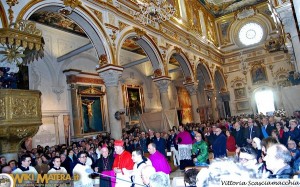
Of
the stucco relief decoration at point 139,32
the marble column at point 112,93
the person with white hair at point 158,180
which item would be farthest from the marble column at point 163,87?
the person with white hair at point 158,180

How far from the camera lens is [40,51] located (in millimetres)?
6203

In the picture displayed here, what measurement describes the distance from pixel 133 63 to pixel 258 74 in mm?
13868

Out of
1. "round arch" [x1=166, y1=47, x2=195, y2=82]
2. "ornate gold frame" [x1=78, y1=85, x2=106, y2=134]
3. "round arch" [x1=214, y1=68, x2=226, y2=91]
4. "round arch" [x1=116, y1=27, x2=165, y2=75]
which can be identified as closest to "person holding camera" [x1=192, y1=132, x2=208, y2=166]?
"round arch" [x1=116, y1=27, x2=165, y2=75]

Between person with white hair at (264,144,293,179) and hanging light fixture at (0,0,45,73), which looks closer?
person with white hair at (264,144,293,179)

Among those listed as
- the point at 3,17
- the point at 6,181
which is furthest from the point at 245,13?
the point at 6,181

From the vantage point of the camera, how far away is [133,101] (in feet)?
56.9

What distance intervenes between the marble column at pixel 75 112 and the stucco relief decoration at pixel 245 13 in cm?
1872

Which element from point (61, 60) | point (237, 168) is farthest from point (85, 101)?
point (237, 168)

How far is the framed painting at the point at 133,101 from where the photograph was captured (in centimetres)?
1659

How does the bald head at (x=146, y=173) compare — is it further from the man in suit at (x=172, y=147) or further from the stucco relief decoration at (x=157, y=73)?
the stucco relief decoration at (x=157, y=73)

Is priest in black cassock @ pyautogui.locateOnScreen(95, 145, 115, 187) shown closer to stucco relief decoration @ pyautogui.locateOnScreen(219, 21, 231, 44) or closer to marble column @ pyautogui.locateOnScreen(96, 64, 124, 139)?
marble column @ pyautogui.locateOnScreen(96, 64, 124, 139)

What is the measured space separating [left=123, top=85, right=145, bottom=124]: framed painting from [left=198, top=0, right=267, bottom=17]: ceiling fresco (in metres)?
11.5

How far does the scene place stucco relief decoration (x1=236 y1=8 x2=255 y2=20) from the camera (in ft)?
80.2

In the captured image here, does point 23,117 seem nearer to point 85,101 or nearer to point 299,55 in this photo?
point 85,101
